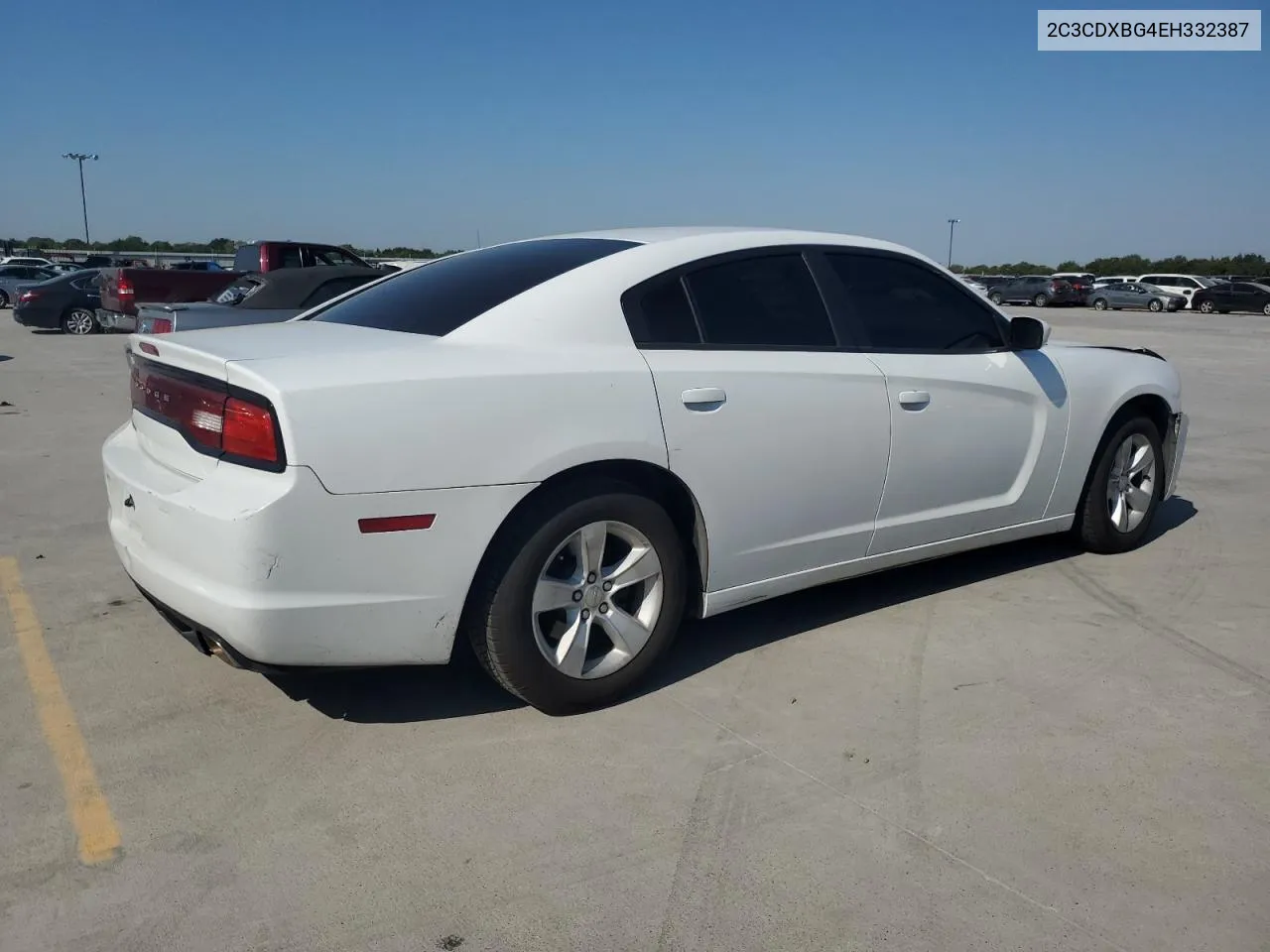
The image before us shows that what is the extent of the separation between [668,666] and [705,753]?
0.71m

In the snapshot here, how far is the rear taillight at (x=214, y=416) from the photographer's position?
9.81 ft

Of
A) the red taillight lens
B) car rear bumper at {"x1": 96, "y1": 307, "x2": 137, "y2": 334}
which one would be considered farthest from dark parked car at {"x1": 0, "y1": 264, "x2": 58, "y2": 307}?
the red taillight lens

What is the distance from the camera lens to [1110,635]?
4402mm

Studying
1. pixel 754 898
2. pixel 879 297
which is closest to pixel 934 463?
pixel 879 297

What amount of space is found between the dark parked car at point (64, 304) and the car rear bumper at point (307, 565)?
2034 cm

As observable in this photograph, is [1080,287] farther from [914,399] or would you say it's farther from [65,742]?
[65,742]

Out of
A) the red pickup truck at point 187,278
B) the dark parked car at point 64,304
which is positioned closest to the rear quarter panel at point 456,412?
the red pickup truck at point 187,278

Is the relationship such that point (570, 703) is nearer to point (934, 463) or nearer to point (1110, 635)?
point (934, 463)

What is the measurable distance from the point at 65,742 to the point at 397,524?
1.30 metres

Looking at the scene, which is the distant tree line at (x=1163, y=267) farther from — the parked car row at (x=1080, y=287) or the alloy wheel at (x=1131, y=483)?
the alloy wheel at (x=1131, y=483)

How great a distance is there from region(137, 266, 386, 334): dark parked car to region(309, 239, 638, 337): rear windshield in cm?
499

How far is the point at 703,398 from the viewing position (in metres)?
3.66

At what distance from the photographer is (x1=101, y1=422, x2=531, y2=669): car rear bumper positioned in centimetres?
296

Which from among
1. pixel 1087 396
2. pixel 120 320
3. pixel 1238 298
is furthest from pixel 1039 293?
pixel 1087 396
